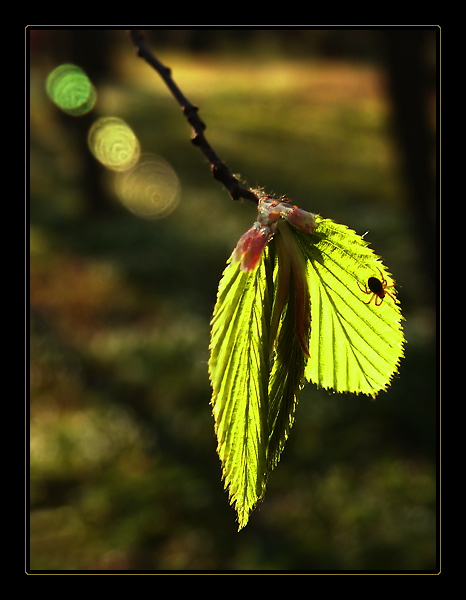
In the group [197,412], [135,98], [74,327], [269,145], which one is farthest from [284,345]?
[135,98]

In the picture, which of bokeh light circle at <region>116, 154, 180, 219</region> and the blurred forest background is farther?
bokeh light circle at <region>116, 154, 180, 219</region>

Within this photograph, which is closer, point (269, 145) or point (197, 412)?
point (197, 412)

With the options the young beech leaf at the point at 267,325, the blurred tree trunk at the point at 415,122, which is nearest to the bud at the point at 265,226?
the young beech leaf at the point at 267,325

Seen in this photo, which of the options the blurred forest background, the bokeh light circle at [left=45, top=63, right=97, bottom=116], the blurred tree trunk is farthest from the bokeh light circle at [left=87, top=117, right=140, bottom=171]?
the blurred tree trunk

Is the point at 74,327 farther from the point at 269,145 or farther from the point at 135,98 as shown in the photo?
the point at 135,98

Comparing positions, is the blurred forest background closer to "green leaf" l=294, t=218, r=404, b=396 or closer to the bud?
"green leaf" l=294, t=218, r=404, b=396
